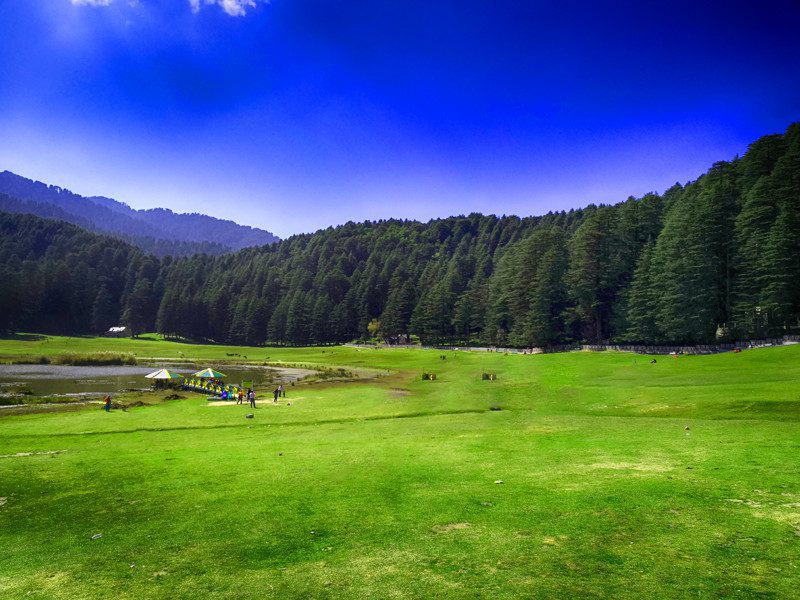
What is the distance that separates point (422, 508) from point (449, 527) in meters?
1.42

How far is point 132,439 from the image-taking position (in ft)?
81.0

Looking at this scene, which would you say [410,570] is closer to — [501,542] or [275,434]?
[501,542]

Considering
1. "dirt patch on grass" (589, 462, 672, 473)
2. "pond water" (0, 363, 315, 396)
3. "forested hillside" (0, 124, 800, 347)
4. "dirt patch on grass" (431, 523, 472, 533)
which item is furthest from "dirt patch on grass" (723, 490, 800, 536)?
"forested hillside" (0, 124, 800, 347)

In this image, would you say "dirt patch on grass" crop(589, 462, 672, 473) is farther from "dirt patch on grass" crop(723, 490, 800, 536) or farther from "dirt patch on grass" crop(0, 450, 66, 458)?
"dirt patch on grass" crop(0, 450, 66, 458)

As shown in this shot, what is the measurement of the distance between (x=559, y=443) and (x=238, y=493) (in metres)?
12.4

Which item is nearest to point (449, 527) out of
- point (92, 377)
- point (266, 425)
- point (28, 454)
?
point (28, 454)

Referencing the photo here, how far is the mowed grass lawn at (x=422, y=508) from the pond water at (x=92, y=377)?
2992cm

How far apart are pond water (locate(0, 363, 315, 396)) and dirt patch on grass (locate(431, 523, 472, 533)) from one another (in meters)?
50.5

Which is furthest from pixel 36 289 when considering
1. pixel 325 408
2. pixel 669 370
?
pixel 669 370

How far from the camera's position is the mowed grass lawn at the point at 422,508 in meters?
→ 8.41

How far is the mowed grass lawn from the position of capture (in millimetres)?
8406

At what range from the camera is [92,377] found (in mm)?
64312

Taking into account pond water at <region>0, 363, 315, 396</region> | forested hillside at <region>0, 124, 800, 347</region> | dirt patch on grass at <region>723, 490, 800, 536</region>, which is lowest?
pond water at <region>0, 363, 315, 396</region>

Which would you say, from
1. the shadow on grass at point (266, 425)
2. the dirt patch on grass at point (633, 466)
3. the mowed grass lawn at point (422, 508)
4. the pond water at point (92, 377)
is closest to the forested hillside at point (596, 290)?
the mowed grass lawn at point (422, 508)
